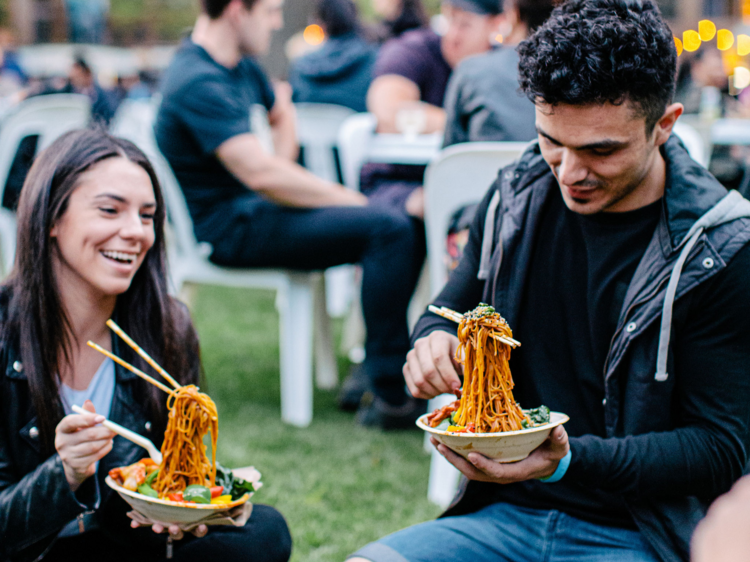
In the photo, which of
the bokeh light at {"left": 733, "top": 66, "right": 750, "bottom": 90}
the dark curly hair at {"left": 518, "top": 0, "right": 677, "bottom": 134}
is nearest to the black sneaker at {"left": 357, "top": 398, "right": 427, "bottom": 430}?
the dark curly hair at {"left": 518, "top": 0, "right": 677, "bottom": 134}

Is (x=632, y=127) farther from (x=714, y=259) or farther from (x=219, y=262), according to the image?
(x=219, y=262)

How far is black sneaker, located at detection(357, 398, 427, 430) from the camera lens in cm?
384

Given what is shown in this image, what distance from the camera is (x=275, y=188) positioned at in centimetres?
375

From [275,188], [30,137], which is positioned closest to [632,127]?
[275,188]

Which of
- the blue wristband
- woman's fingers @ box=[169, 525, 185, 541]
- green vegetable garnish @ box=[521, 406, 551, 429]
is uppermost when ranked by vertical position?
green vegetable garnish @ box=[521, 406, 551, 429]

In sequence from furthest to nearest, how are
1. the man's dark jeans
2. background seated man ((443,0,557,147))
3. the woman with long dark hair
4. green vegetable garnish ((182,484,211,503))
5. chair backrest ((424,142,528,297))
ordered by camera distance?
the man's dark jeans → background seated man ((443,0,557,147)) → chair backrest ((424,142,528,297)) → the woman with long dark hair → green vegetable garnish ((182,484,211,503))

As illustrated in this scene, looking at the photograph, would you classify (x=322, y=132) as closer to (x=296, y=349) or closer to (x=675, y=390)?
(x=296, y=349)

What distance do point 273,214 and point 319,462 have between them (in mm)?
1227

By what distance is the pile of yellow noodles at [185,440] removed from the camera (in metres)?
1.65

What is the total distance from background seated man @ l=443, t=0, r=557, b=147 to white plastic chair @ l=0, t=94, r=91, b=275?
10.2 feet

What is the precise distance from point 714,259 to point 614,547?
2.09 ft

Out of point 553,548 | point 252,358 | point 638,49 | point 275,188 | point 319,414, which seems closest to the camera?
point 638,49

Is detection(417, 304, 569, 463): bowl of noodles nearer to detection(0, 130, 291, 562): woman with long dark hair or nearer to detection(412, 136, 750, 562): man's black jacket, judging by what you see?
detection(412, 136, 750, 562): man's black jacket

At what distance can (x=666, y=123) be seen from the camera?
1.67 m
